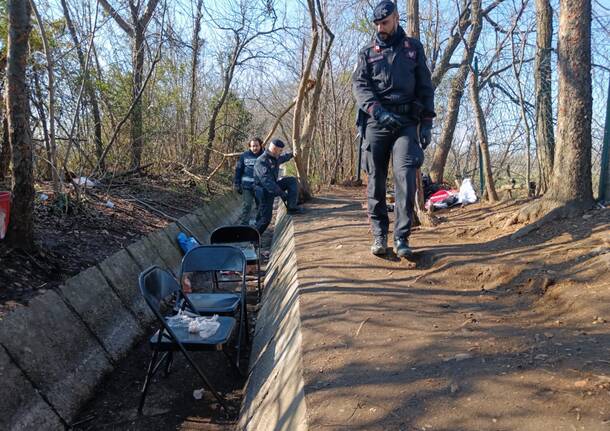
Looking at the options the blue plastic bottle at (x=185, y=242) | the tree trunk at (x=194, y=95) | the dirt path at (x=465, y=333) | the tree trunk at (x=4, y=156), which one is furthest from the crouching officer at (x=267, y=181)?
the tree trunk at (x=194, y=95)

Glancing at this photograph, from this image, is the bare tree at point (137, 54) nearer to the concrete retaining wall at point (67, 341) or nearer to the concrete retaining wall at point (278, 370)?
the concrete retaining wall at point (67, 341)

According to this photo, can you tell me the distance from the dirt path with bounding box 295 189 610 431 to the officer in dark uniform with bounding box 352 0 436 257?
0.68m

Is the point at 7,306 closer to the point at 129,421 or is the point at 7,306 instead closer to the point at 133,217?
the point at 129,421

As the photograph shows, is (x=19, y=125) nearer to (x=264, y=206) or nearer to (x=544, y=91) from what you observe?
(x=264, y=206)

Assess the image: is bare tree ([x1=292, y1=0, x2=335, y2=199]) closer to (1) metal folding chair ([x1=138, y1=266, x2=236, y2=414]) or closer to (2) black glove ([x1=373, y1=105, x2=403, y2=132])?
(2) black glove ([x1=373, y1=105, x2=403, y2=132])

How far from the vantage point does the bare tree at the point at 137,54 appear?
9750mm

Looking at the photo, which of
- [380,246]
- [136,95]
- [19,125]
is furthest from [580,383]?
[136,95]

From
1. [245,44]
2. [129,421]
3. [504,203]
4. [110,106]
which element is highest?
[245,44]

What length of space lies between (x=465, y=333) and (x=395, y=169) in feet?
6.23

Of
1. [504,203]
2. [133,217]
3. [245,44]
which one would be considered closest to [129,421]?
[133,217]

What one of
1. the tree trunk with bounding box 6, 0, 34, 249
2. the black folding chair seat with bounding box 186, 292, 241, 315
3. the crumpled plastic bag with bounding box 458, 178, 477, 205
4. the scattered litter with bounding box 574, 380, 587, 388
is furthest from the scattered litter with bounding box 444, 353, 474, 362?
the crumpled plastic bag with bounding box 458, 178, 477, 205

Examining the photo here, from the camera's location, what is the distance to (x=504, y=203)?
6.84 metres

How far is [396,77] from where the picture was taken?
432 cm

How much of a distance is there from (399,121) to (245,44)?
11734 mm
